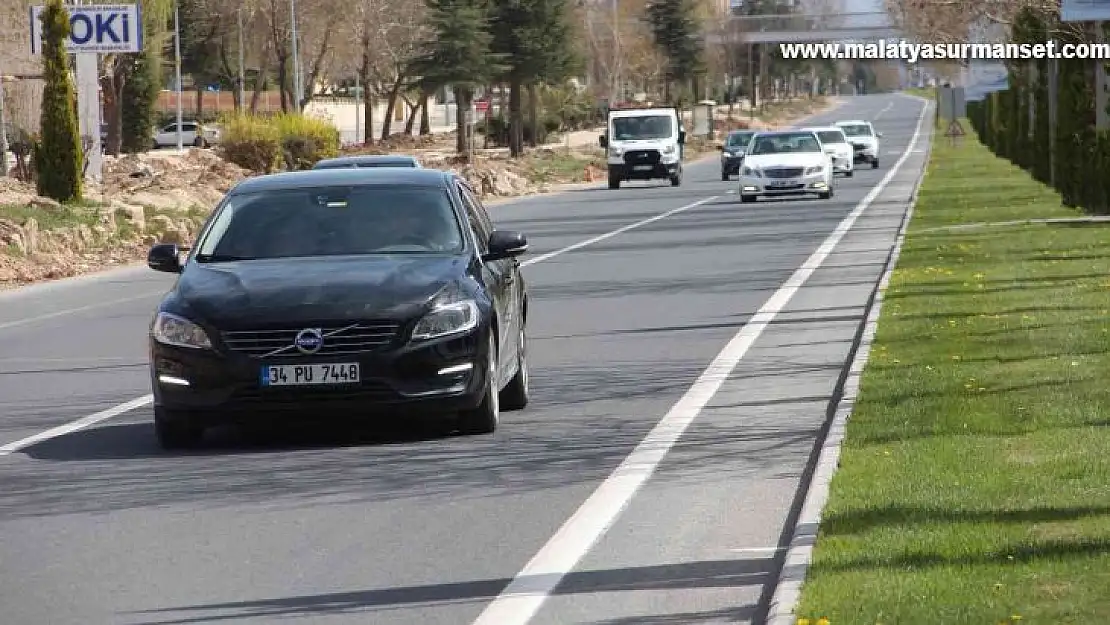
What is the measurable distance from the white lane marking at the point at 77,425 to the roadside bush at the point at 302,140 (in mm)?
47012

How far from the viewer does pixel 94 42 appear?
45.3m

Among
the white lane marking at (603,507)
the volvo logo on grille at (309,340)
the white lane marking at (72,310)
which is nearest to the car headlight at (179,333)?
the volvo logo on grille at (309,340)

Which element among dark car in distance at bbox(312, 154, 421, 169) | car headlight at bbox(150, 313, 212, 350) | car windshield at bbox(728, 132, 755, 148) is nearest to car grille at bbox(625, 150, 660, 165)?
car windshield at bbox(728, 132, 755, 148)

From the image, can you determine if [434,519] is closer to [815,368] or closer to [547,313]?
[815,368]

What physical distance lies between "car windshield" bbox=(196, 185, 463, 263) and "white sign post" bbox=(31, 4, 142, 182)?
103ft

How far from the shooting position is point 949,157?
266 feet

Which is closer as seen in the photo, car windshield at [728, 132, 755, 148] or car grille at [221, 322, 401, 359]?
car grille at [221, 322, 401, 359]

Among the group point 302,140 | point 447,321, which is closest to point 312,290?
point 447,321

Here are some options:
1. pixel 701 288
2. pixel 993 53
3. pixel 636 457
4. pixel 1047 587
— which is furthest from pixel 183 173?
pixel 1047 587

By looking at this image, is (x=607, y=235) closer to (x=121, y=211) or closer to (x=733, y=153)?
(x=121, y=211)

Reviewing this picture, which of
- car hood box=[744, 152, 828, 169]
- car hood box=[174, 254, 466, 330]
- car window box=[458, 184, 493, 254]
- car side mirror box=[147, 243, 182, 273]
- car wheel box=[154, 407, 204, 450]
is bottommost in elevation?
car hood box=[744, 152, 828, 169]

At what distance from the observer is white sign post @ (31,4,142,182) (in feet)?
148

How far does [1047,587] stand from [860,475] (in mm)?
2967

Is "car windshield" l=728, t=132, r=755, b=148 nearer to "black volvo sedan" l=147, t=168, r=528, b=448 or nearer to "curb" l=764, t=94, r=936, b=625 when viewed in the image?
"curb" l=764, t=94, r=936, b=625
